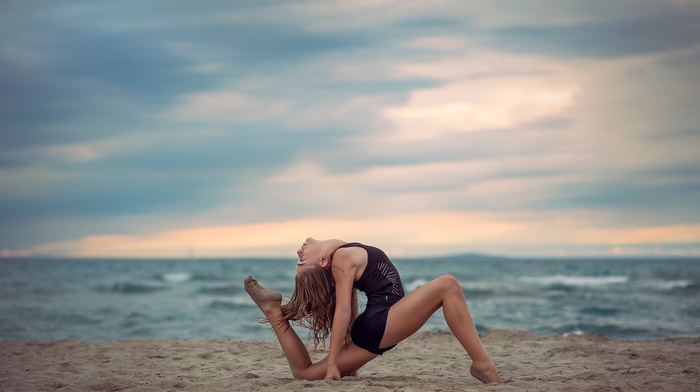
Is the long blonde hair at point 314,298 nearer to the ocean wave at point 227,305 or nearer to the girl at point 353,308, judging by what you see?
the girl at point 353,308

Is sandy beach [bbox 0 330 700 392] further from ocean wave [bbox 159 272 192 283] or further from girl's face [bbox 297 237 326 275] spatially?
ocean wave [bbox 159 272 192 283]

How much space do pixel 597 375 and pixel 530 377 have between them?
0.59 metres

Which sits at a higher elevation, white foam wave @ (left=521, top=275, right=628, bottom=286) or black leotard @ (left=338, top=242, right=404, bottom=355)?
black leotard @ (left=338, top=242, right=404, bottom=355)

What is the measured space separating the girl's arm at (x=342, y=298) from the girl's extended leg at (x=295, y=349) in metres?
0.23

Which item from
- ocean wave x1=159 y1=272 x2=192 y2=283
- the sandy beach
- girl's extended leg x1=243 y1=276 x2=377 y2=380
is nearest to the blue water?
the sandy beach

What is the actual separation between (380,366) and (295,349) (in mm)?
1741

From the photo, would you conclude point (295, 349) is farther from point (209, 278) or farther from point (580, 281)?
point (580, 281)

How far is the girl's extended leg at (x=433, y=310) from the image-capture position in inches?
198

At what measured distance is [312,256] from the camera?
17.1 feet

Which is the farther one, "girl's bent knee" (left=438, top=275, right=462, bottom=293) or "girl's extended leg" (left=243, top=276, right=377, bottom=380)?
"girl's extended leg" (left=243, top=276, right=377, bottom=380)

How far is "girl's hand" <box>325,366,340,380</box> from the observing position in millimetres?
5164

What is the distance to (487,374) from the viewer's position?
17.2 ft

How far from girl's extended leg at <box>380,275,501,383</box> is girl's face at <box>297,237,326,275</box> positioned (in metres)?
0.72

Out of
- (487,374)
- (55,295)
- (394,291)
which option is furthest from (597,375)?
(55,295)
